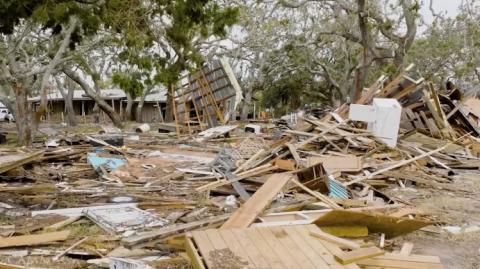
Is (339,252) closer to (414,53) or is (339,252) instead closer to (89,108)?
(414,53)

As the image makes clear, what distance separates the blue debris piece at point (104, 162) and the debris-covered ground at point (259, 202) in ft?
0.07

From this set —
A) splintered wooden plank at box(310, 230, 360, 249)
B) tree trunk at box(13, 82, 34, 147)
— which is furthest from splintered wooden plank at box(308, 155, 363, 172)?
tree trunk at box(13, 82, 34, 147)

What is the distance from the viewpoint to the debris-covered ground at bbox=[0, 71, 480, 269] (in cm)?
495

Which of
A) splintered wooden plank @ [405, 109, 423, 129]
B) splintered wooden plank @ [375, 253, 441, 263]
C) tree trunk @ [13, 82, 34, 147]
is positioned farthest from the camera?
tree trunk @ [13, 82, 34, 147]

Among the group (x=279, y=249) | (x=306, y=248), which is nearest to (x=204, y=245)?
(x=279, y=249)

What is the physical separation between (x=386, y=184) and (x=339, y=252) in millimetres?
4947

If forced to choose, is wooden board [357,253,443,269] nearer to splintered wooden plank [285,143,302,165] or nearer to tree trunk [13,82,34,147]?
splintered wooden plank [285,143,302,165]

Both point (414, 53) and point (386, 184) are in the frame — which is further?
point (414, 53)

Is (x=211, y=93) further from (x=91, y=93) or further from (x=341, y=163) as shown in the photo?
(x=341, y=163)

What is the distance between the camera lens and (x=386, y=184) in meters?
9.31

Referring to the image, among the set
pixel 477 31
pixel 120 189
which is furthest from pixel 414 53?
pixel 120 189

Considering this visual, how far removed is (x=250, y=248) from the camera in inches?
187

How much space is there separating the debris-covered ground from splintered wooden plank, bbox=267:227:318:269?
18mm

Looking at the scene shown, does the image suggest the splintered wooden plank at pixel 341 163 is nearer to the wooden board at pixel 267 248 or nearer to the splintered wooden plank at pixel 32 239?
the wooden board at pixel 267 248
